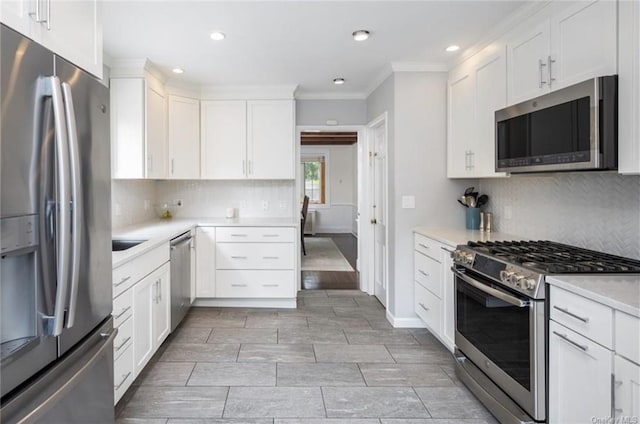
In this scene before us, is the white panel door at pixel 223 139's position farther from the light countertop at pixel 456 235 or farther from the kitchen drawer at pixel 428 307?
the kitchen drawer at pixel 428 307

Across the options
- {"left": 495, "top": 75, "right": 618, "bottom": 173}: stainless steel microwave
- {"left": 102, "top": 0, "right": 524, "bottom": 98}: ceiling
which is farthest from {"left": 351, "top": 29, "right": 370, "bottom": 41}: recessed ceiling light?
{"left": 495, "top": 75, "right": 618, "bottom": 173}: stainless steel microwave

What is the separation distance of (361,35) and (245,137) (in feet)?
6.63

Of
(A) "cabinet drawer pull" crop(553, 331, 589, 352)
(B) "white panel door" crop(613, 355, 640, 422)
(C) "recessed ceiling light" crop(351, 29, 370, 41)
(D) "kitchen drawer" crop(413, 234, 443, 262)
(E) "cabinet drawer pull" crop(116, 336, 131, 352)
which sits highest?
(C) "recessed ceiling light" crop(351, 29, 370, 41)

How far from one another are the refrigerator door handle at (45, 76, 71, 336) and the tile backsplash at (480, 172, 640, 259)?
2580 millimetres

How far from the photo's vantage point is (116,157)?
3592mm

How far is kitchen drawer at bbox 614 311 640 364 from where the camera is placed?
4.34ft

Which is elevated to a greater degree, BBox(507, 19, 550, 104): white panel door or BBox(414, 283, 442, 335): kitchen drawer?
BBox(507, 19, 550, 104): white panel door

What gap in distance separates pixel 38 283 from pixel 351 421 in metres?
1.75

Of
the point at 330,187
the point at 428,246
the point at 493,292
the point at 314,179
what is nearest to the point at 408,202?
the point at 428,246

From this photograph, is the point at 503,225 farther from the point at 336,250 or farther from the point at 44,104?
the point at 336,250

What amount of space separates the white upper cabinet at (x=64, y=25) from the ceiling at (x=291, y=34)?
1008mm

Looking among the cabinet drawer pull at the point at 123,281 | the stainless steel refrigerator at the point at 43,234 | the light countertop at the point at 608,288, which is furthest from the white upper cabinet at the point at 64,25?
the light countertop at the point at 608,288

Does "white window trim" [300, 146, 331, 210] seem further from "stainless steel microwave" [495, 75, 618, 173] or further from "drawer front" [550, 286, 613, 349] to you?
"drawer front" [550, 286, 613, 349]

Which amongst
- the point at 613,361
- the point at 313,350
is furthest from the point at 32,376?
the point at 313,350
